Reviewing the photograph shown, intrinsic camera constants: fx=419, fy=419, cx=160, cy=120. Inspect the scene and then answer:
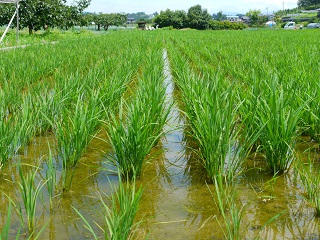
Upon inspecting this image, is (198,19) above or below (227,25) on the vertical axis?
above

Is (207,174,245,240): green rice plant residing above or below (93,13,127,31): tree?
below

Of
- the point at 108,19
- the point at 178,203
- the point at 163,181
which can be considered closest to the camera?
the point at 178,203

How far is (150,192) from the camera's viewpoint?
2.16 m

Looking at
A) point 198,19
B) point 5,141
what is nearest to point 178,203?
point 5,141

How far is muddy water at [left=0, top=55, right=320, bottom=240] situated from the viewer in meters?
1.71

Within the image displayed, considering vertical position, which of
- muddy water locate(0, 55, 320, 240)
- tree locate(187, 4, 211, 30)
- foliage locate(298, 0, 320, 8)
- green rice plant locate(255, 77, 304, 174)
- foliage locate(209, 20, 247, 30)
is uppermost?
foliage locate(298, 0, 320, 8)

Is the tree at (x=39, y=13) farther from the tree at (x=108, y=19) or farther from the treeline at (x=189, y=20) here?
the tree at (x=108, y=19)

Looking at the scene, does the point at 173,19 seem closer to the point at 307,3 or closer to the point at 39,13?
the point at 39,13

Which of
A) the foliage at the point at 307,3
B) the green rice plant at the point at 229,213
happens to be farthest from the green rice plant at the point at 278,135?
the foliage at the point at 307,3

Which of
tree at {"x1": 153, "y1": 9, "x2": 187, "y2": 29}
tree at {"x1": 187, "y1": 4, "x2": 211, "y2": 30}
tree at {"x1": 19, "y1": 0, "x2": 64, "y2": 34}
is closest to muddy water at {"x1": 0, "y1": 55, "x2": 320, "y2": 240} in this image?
tree at {"x1": 19, "y1": 0, "x2": 64, "y2": 34}

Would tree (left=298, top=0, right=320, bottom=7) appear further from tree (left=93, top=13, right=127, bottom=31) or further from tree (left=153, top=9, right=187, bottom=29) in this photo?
tree (left=153, top=9, right=187, bottom=29)

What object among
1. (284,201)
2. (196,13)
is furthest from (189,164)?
(196,13)

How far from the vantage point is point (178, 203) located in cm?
202

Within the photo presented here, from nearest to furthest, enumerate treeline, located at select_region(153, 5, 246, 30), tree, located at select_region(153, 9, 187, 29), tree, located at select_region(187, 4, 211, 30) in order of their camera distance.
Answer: treeline, located at select_region(153, 5, 246, 30), tree, located at select_region(187, 4, 211, 30), tree, located at select_region(153, 9, 187, 29)
